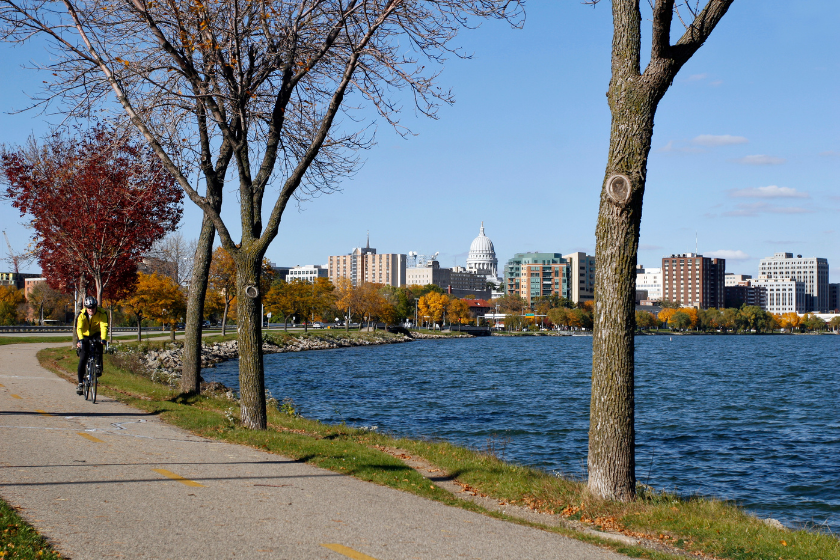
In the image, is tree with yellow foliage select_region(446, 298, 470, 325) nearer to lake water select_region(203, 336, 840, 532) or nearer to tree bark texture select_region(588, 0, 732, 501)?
lake water select_region(203, 336, 840, 532)

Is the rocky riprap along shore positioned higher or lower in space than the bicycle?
lower

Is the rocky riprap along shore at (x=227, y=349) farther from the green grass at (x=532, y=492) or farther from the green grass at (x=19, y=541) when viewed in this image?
the green grass at (x=19, y=541)

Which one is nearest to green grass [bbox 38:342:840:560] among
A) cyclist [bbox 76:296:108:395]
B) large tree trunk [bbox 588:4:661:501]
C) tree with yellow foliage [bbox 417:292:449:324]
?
large tree trunk [bbox 588:4:661:501]

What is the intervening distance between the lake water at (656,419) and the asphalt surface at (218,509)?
793cm

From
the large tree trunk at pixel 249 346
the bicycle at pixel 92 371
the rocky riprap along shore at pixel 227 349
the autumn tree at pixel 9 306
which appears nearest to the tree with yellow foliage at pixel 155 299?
the rocky riprap along shore at pixel 227 349

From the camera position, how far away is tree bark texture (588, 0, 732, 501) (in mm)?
8852

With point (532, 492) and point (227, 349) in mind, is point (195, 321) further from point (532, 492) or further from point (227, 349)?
point (227, 349)

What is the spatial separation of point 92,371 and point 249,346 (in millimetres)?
4605

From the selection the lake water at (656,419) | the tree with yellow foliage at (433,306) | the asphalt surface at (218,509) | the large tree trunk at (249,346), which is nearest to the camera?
the asphalt surface at (218,509)

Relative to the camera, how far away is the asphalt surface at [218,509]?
6.21 meters

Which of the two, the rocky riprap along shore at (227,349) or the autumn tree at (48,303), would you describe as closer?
the rocky riprap along shore at (227,349)

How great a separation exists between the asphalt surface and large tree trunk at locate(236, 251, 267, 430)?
5.87 ft

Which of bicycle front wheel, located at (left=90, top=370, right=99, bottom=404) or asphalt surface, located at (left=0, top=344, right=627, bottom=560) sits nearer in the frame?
asphalt surface, located at (left=0, top=344, right=627, bottom=560)

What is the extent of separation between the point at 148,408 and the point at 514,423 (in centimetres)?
1254
